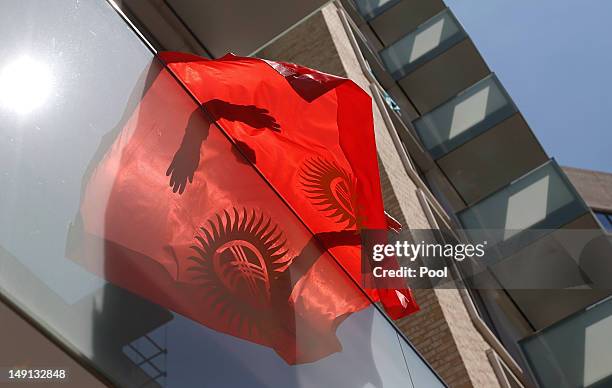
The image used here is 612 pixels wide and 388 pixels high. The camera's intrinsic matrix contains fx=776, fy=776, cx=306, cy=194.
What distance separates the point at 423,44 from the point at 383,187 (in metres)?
7.58

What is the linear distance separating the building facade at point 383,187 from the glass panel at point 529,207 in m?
0.03

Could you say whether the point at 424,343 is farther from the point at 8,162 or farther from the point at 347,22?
the point at 347,22

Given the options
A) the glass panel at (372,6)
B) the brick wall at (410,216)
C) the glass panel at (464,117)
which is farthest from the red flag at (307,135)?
the glass panel at (372,6)

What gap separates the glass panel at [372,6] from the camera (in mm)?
19750

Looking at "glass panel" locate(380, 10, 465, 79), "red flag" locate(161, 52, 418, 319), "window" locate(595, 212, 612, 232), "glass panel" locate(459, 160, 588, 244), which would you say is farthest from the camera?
"window" locate(595, 212, 612, 232)

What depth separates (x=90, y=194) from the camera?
2938mm

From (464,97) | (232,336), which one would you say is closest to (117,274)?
(232,336)

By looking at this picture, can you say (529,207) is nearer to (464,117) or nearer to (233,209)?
(464,117)

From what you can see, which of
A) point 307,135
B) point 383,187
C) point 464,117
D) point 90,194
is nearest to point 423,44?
point 464,117

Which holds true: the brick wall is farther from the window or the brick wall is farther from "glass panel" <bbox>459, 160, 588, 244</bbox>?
the window

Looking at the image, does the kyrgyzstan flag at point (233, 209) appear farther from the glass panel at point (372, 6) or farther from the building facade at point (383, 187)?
the glass panel at point (372, 6)

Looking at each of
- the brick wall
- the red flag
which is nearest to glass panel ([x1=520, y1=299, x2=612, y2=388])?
the brick wall

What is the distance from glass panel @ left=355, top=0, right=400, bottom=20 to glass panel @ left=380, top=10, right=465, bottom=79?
4.89 feet

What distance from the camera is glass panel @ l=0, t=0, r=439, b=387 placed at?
263 centimetres
